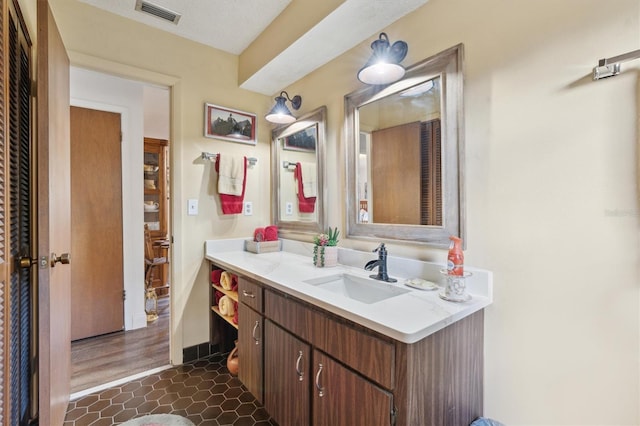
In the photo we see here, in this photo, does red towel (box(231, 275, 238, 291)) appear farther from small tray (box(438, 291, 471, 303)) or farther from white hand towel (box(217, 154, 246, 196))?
small tray (box(438, 291, 471, 303))

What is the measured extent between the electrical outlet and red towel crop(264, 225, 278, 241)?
0.23 m

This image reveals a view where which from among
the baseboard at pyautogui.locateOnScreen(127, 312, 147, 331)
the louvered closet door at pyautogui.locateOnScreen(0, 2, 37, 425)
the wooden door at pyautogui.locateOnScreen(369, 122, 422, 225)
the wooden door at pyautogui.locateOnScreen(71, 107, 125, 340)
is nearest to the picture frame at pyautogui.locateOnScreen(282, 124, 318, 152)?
the wooden door at pyautogui.locateOnScreen(369, 122, 422, 225)

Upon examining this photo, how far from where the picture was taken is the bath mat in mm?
1581

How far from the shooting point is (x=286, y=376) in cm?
140

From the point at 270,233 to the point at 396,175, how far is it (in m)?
1.19

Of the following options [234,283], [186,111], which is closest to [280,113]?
[186,111]

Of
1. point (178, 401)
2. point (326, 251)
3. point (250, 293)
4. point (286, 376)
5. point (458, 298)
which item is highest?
point (326, 251)

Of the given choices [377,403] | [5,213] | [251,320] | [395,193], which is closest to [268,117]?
[395,193]

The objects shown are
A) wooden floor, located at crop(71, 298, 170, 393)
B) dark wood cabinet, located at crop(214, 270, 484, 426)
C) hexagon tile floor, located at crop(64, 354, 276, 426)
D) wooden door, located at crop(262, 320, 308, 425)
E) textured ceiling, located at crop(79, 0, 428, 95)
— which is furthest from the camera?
wooden floor, located at crop(71, 298, 170, 393)

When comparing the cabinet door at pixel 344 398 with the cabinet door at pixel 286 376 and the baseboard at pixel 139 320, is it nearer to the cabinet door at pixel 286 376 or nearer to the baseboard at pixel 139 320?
the cabinet door at pixel 286 376

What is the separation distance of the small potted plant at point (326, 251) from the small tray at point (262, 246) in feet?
2.01

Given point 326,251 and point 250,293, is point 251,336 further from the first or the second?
point 326,251

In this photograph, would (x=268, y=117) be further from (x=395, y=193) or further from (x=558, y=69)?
(x=558, y=69)

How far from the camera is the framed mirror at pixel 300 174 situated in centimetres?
212
